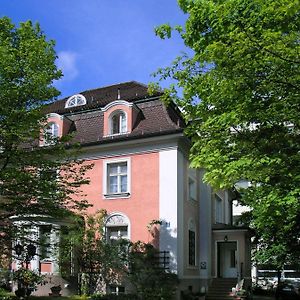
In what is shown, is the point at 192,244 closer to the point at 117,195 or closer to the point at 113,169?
the point at 117,195

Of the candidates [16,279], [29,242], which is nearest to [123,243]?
[16,279]

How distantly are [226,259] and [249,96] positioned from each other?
70.5ft

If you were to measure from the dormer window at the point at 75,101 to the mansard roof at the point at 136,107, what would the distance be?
31cm

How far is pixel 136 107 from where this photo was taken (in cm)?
2594

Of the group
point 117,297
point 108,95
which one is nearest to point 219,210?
point 108,95

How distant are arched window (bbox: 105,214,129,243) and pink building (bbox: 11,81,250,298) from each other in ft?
0.17

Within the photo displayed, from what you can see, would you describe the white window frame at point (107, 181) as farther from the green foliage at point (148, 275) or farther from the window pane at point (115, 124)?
the green foliage at point (148, 275)

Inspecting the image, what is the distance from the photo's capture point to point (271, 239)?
2533cm

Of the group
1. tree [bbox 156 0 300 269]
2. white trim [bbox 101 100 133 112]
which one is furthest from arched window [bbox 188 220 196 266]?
tree [bbox 156 0 300 269]

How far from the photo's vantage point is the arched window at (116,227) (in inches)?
987

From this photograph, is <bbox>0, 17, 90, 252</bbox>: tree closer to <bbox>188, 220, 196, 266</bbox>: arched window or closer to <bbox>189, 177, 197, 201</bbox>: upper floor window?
<bbox>188, 220, 196, 266</bbox>: arched window

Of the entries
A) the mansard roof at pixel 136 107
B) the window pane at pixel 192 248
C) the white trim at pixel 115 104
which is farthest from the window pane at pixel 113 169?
the window pane at pixel 192 248

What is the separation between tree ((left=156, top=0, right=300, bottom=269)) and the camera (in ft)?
30.2

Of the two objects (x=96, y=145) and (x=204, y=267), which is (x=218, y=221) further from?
(x=96, y=145)
